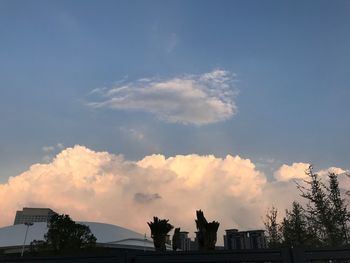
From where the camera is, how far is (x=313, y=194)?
36.2 m

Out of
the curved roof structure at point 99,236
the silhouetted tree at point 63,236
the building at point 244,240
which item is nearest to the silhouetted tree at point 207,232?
the silhouetted tree at point 63,236

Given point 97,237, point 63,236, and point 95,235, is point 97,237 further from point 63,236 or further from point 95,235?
point 63,236

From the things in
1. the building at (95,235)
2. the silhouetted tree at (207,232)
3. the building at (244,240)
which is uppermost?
the building at (95,235)

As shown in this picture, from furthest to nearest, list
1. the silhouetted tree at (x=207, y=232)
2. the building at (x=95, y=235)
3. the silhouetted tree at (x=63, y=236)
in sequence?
the building at (x=95, y=235) → the silhouetted tree at (x=63, y=236) → the silhouetted tree at (x=207, y=232)

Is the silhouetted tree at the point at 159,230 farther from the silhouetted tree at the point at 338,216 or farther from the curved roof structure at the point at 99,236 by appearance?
the curved roof structure at the point at 99,236

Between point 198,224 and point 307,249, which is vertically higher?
point 198,224

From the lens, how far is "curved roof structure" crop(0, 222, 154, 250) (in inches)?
4298

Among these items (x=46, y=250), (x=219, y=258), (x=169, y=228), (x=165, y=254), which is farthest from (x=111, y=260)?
(x=46, y=250)

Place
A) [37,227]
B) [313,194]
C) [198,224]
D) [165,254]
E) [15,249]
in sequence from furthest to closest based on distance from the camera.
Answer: [37,227] → [15,249] → [313,194] → [198,224] → [165,254]

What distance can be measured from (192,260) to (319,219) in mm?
30691

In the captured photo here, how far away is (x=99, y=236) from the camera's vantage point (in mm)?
118562

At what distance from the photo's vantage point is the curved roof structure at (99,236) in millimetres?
109162

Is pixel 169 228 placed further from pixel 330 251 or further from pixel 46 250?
pixel 330 251

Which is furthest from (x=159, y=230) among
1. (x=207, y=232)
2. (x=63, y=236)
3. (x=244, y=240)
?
(x=244, y=240)
